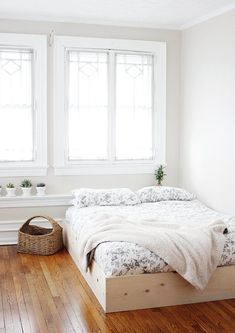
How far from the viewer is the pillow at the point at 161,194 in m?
5.64

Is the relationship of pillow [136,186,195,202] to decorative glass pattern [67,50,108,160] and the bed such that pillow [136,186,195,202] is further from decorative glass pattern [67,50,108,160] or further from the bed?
the bed

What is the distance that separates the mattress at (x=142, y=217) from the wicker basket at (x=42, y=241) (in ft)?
0.63

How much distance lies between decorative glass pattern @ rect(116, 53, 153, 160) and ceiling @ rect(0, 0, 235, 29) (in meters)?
0.46

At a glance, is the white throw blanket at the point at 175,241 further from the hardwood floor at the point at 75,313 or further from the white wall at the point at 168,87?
the white wall at the point at 168,87

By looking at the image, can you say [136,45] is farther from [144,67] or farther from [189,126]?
[189,126]

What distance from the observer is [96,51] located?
588cm

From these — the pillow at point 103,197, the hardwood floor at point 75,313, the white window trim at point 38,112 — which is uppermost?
the white window trim at point 38,112

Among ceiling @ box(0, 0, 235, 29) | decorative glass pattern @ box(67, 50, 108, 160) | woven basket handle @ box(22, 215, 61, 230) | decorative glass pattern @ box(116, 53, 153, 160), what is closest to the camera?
ceiling @ box(0, 0, 235, 29)

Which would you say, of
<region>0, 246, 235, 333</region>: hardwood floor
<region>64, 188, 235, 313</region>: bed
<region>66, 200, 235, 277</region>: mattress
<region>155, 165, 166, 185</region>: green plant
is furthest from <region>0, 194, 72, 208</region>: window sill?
<region>64, 188, 235, 313</region>: bed

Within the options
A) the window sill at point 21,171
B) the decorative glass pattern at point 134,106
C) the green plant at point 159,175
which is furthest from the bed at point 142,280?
the decorative glass pattern at point 134,106

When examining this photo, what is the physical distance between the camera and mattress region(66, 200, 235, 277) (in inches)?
145

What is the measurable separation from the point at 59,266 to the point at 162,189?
61.0 inches

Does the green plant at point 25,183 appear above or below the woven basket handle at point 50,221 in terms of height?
above

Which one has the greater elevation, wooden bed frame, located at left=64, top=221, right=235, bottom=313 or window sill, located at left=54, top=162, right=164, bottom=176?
window sill, located at left=54, top=162, right=164, bottom=176
